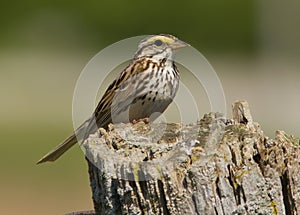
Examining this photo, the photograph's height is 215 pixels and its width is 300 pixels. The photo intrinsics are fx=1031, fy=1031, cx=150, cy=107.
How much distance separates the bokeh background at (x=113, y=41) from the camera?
46.6 feet

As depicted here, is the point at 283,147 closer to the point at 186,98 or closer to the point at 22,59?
the point at 186,98

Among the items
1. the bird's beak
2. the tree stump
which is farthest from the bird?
the tree stump

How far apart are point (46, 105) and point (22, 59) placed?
110 inches

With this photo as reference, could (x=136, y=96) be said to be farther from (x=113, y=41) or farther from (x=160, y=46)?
(x=113, y=41)

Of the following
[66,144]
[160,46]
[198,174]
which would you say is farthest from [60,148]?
[198,174]

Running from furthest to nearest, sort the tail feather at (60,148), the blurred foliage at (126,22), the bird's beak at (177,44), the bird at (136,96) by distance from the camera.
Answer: the blurred foliage at (126,22)
the bird's beak at (177,44)
the bird at (136,96)
the tail feather at (60,148)

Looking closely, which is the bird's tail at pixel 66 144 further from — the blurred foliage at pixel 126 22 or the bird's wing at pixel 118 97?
the blurred foliage at pixel 126 22

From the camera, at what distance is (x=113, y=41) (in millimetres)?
17688

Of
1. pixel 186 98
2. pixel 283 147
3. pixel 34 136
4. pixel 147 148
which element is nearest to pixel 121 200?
pixel 147 148

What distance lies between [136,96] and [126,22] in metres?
13.3

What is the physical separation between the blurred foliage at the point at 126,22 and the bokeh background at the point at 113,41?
0.06 ft

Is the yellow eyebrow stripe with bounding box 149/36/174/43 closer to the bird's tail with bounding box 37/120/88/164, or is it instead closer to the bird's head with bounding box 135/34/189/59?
the bird's head with bounding box 135/34/189/59

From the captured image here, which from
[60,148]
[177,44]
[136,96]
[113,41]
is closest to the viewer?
[60,148]

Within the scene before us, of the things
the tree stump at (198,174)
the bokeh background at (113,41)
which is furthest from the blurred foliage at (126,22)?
the tree stump at (198,174)
